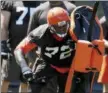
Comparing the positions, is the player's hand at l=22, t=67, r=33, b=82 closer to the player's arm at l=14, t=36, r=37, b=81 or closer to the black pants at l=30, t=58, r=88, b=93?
the player's arm at l=14, t=36, r=37, b=81

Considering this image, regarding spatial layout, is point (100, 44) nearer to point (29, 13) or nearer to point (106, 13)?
point (106, 13)

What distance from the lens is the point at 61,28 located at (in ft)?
20.9

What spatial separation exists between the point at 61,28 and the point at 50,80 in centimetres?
55

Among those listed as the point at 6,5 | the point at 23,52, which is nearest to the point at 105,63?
the point at 23,52

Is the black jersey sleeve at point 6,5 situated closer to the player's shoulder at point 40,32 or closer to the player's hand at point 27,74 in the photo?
the player's shoulder at point 40,32

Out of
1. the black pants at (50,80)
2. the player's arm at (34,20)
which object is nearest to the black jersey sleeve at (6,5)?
the player's arm at (34,20)

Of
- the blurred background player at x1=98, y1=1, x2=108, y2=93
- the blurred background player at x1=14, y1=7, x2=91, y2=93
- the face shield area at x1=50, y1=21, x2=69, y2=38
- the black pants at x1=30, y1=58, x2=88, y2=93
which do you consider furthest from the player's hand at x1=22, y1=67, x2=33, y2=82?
the blurred background player at x1=98, y1=1, x2=108, y2=93

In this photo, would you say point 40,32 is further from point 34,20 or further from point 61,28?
point 34,20

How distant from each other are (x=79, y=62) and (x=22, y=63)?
0.56 metres

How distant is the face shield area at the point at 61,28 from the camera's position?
638cm

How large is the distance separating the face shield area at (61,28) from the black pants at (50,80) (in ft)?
1.21

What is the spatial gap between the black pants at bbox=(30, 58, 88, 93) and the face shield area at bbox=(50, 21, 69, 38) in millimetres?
369

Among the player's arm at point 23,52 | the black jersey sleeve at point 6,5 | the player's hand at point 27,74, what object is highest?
the black jersey sleeve at point 6,5

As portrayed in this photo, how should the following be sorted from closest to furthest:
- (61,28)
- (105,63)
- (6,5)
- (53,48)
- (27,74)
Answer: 1. (27,74)
2. (61,28)
3. (53,48)
4. (105,63)
5. (6,5)
